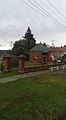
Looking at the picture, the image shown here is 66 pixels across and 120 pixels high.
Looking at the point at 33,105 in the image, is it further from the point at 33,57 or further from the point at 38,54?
the point at 33,57

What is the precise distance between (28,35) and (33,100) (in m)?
79.9

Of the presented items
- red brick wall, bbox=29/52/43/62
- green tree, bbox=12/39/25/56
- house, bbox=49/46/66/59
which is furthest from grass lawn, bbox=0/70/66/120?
house, bbox=49/46/66/59

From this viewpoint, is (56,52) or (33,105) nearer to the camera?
(33,105)

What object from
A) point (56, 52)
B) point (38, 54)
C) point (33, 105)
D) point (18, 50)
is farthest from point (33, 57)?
point (33, 105)

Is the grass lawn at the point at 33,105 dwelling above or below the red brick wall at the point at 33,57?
below

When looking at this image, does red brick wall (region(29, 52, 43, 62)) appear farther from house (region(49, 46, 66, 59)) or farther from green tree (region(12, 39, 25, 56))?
house (region(49, 46, 66, 59))

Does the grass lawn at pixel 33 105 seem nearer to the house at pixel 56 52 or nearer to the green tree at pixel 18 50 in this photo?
the green tree at pixel 18 50

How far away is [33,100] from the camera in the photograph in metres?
12.3

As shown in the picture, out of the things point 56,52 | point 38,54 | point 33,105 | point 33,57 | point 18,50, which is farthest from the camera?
point 56,52

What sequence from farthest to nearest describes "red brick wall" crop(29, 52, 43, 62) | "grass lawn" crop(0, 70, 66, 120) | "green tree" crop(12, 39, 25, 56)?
"green tree" crop(12, 39, 25, 56), "red brick wall" crop(29, 52, 43, 62), "grass lawn" crop(0, 70, 66, 120)

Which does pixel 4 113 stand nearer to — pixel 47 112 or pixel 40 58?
pixel 47 112

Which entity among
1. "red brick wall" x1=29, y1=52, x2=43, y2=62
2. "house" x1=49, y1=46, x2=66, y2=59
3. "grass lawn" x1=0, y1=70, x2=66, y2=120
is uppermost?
"house" x1=49, y1=46, x2=66, y2=59

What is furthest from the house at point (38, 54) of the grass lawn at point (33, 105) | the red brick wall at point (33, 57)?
the grass lawn at point (33, 105)

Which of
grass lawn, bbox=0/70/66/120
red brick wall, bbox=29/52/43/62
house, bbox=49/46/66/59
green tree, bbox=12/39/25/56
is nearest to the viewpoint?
grass lawn, bbox=0/70/66/120
